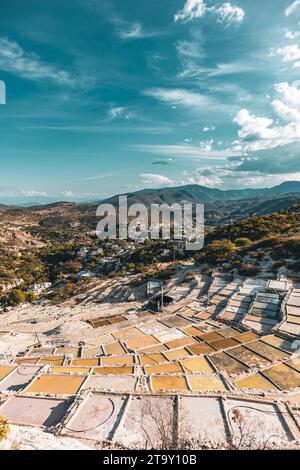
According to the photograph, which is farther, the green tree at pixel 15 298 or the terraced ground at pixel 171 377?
the green tree at pixel 15 298

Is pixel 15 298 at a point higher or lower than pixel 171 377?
lower

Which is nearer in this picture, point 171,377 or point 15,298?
point 171,377

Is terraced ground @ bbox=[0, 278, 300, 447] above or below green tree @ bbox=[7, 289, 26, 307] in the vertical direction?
above

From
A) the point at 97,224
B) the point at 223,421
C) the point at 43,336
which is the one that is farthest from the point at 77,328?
the point at 97,224

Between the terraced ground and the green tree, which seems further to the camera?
the green tree

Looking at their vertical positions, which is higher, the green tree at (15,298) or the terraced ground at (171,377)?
the terraced ground at (171,377)

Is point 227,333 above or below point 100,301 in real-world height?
above

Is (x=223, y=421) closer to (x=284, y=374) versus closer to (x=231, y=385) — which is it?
(x=231, y=385)
